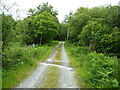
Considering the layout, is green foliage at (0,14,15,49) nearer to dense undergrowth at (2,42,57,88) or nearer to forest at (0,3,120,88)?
forest at (0,3,120,88)

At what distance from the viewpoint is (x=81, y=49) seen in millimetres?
23125

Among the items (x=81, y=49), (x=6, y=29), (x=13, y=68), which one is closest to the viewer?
(x=13, y=68)

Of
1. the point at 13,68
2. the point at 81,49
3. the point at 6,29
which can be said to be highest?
the point at 6,29

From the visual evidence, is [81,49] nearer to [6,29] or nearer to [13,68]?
[13,68]

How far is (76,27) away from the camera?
102 feet

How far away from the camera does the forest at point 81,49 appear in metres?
7.59

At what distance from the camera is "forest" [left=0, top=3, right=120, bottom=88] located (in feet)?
24.9

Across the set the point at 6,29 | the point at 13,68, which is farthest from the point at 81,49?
the point at 6,29

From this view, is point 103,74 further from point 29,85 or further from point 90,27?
point 90,27

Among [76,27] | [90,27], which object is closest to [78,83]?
[90,27]

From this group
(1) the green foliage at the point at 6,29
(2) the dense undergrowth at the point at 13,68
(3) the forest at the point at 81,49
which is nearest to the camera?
(2) the dense undergrowth at the point at 13,68

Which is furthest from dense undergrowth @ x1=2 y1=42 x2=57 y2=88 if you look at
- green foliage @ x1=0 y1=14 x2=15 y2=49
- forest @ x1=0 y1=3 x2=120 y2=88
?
green foliage @ x1=0 y1=14 x2=15 y2=49

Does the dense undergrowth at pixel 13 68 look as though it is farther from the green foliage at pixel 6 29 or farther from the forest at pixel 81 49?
the green foliage at pixel 6 29

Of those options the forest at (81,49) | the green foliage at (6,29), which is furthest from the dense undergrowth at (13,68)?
the green foliage at (6,29)
